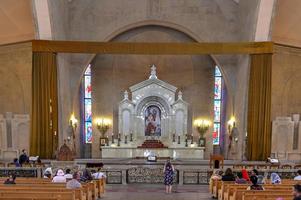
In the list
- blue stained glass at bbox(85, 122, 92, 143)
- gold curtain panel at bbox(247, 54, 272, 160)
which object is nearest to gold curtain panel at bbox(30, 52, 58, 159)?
blue stained glass at bbox(85, 122, 92, 143)

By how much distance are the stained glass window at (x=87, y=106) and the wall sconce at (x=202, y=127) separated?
677cm

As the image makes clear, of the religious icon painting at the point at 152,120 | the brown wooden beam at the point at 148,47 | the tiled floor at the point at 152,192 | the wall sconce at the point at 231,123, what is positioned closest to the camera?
the tiled floor at the point at 152,192

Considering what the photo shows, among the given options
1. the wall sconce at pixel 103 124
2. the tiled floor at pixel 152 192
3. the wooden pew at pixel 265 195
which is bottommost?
the tiled floor at pixel 152 192

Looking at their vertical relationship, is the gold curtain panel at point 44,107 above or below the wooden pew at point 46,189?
above

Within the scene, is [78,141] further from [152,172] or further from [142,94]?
[152,172]

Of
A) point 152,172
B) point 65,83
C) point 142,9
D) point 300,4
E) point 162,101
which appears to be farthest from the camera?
point 162,101

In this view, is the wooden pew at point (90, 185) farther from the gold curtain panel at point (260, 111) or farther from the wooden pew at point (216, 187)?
the gold curtain panel at point (260, 111)

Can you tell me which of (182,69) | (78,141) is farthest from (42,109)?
(182,69)

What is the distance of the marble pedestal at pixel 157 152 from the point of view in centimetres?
2336

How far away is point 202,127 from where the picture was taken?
24.7m

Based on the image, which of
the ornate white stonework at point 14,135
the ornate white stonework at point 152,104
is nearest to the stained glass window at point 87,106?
the ornate white stonework at point 152,104

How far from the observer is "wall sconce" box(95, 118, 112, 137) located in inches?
978

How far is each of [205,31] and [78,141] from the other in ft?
33.7

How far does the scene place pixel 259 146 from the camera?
1925cm
